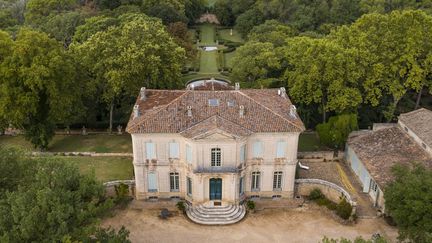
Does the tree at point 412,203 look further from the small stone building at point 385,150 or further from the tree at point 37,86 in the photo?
the tree at point 37,86

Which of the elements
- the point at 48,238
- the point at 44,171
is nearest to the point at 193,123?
the point at 44,171

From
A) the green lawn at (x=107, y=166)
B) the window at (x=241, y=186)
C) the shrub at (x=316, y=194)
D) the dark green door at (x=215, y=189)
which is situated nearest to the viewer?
the dark green door at (x=215, y=189)

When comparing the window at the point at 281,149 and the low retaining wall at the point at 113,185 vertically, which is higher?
the window at the point at 281,149

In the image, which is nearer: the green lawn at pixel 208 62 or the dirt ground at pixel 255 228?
the dirt ground at pixel 255 228

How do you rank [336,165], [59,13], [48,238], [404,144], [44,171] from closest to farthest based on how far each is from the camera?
[48,238] < [44,171] < [404,144] < [336,165] < [59,13]

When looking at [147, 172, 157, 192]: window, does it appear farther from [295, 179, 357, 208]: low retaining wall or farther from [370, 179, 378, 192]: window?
[370, 179, 378, 192]: window

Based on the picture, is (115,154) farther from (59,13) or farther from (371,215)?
(59,13)

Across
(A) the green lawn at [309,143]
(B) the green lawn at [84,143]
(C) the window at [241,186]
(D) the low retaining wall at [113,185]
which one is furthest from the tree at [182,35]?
(C) the window at [241,186]

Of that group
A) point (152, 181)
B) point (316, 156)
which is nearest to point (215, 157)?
point (152, 181)
